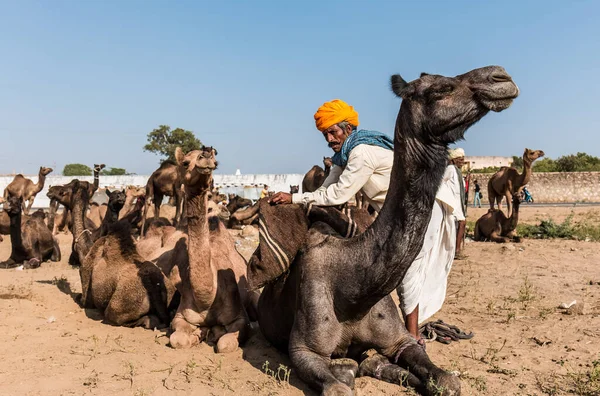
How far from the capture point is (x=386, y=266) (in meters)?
4.15

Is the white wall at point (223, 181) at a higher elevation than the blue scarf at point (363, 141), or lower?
lower

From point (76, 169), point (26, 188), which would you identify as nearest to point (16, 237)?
point (26, 188)

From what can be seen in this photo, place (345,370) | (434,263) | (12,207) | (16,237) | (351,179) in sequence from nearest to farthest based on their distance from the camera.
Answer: (345,370) < (351,179) < (434,263) < (12,207) < (16,237)

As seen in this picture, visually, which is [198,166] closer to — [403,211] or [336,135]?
[336,135]

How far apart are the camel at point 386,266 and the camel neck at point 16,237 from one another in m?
8.35

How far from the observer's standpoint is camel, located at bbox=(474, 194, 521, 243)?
14860 millimetres

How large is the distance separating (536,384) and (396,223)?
1849 mm

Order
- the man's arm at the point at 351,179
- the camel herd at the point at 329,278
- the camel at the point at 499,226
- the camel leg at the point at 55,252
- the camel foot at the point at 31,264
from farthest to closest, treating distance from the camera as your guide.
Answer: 1. the camel at the point at 499,226
2. the camel leg at the point at 55,252
3. the camel foot at the point at 31,264
4. the man's arm at the point at 351,179
5. the camel herd at the point at 329,278

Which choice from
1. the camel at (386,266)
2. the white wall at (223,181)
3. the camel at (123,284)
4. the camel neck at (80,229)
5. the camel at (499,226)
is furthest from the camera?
the white wall at (223,181)

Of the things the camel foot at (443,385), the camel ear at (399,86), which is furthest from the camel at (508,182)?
the camel ear at (399,86)

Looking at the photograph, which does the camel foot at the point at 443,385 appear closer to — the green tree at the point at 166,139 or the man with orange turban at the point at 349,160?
the man with orange turban at the point at 349,160

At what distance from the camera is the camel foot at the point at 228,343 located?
5.71m

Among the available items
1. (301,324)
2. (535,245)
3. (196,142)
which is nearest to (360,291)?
(301,324)

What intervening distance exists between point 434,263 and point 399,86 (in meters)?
2.94
